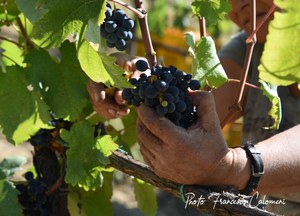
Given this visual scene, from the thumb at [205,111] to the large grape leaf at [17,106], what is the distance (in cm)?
56

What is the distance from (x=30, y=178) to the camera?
212 centimetres

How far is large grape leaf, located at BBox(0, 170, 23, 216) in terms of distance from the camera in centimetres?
187

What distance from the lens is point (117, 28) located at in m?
1.52

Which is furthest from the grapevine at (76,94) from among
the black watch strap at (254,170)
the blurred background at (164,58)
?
the blurred background at (164,58)

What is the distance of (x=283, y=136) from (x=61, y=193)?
0.77 meters

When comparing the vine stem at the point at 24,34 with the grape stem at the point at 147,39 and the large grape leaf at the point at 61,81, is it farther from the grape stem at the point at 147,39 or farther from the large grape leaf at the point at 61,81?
the grape stem at the point at 147,39

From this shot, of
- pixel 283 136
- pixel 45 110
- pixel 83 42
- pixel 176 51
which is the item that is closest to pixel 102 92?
pixel 45 110

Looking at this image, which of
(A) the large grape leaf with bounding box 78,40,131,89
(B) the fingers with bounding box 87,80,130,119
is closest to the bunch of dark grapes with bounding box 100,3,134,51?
(A) the large grape leaf with bounding box 78,40,131,89

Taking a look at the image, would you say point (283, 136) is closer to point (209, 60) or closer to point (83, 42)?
point (209, 60)

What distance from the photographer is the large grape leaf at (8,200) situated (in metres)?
1.87

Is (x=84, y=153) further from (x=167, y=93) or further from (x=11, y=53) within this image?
(x=11, y=53)

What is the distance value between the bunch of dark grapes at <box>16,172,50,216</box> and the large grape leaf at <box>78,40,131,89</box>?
29.6 inches

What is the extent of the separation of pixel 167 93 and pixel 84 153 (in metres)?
0.49

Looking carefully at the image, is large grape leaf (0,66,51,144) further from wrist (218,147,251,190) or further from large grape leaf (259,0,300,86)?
large grape leaf (259,0,300,86)
